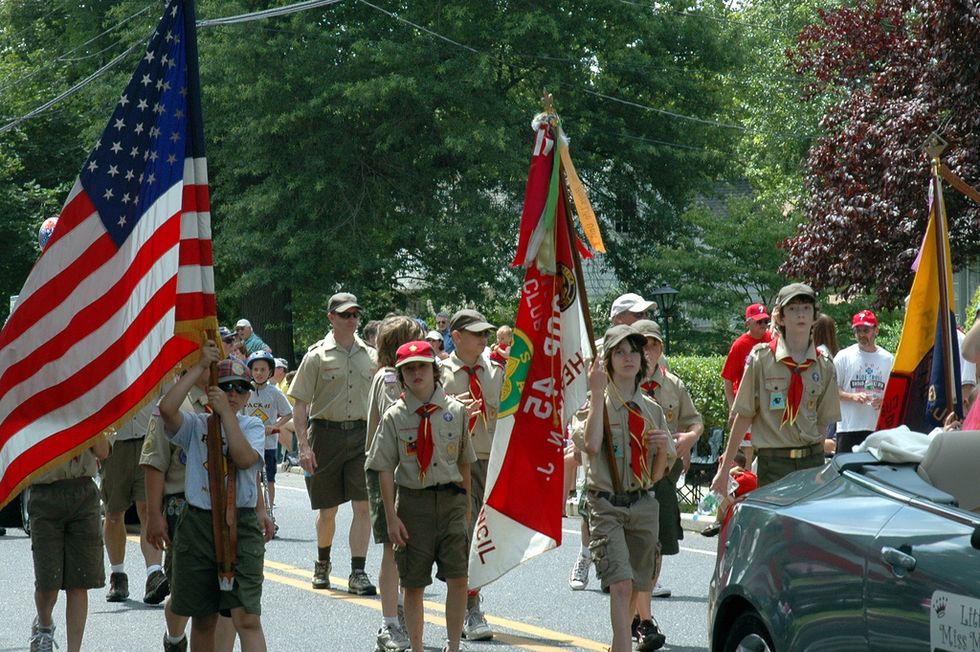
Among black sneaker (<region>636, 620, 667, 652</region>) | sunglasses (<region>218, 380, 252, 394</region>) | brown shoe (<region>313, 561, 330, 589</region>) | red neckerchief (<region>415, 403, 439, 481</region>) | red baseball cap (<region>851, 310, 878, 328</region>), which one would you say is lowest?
brown shoe (<region>313, 561, 330, 589</region>)

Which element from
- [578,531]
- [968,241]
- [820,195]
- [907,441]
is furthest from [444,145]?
[907,441]

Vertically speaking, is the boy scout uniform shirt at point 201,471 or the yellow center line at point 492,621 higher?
the boy scout uniform shirt at point 201,471

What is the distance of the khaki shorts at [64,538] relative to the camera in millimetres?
8242

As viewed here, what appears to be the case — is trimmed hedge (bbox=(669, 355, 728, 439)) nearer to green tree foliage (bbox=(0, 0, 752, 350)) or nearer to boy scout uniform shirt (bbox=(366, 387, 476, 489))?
boy scout uniform shirt (bbox=(366, 387, 476, 489))

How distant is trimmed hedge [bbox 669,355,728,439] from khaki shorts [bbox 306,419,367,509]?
8.04m

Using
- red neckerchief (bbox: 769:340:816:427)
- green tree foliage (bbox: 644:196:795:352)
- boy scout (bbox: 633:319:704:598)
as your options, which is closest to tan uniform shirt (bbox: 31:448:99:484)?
boy scout (bbox: 633:319:704:598)

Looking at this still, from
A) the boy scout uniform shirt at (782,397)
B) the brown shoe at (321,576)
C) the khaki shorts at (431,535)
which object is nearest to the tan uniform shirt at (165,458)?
the khaki shorts at (431,535)

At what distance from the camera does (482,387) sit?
9.73 meters

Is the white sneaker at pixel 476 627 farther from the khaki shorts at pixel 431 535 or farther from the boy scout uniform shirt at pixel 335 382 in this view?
the boy scout uniform shirt at pixel 335 382

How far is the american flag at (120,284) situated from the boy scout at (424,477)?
1.56m

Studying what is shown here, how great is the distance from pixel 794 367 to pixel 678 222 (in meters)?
25.9

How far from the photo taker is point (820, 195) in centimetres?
2195

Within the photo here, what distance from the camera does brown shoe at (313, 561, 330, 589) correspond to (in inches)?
437

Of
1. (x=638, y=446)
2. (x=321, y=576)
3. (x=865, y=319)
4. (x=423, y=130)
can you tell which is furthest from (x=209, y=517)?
(x=423, y=130)
